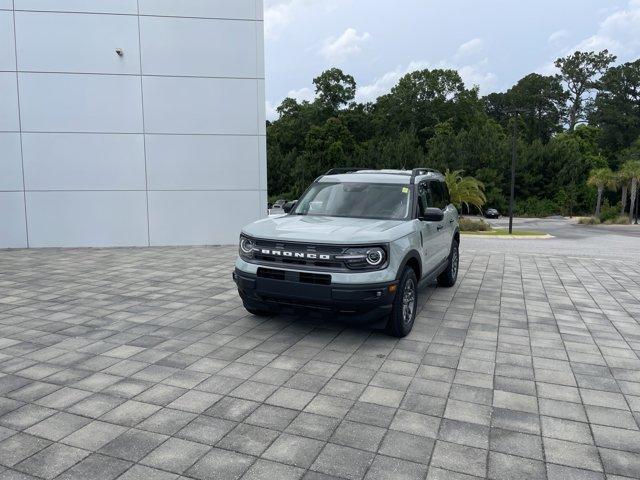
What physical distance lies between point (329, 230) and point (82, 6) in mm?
10792

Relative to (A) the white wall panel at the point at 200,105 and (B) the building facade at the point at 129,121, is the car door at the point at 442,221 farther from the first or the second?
(A) the white wall panel at the point at 200,105

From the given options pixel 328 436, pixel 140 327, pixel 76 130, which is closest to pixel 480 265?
pixel 140 327

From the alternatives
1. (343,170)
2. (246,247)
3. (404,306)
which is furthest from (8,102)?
(404,306)

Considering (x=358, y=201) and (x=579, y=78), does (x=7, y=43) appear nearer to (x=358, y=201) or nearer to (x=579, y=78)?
(x=358, y=201)

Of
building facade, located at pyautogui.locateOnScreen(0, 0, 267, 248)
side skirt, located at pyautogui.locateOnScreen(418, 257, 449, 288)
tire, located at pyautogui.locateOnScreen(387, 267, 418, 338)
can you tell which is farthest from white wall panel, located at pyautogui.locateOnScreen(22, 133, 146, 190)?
tire, located at pyautogui.locateOnScreen(387, 267, 418, 338)

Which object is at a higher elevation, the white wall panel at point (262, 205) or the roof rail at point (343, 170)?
the roof rail at point (343, 170)

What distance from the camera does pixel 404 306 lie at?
5.72m

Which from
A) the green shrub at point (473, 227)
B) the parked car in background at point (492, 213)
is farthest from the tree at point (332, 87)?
the green shrub at point (473, 227)

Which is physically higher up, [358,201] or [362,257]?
[358,201]

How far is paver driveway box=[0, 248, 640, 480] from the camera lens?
10.7 feet

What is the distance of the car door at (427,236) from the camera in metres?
6.37

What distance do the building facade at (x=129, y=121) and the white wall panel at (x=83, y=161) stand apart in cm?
3

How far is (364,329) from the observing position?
6.05 meters

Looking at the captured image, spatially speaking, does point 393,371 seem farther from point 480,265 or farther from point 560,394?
point 480,265
